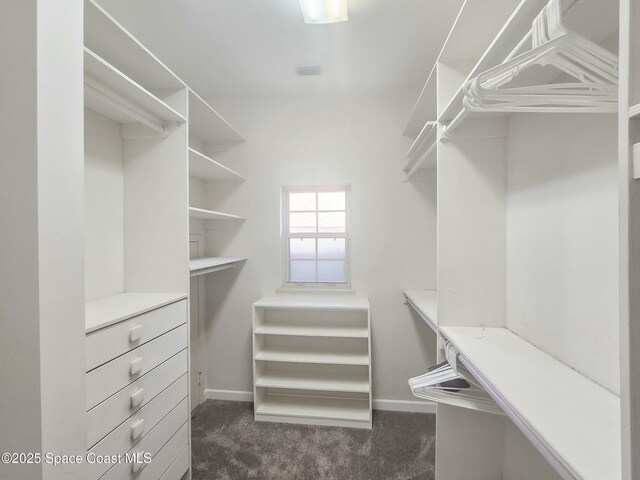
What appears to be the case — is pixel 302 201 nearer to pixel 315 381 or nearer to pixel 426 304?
pixel 426 304

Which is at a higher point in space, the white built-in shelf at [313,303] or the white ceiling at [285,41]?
the white ceiling at [285,41]

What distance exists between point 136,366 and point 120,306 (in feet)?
1.02

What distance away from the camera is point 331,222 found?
8.55 ft

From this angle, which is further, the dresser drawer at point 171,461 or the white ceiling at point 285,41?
the white ceiling at point 285,41

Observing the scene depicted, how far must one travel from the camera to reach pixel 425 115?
206cm

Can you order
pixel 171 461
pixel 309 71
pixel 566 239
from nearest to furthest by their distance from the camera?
pixel 566 239 < pixel 171 461 < pixel 309 71

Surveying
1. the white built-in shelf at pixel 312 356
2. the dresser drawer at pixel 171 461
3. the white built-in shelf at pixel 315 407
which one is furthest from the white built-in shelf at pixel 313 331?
the dresser drawer at pixel 171 461

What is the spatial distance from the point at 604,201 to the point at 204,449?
8.35ft

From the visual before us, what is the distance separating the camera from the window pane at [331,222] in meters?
2.59

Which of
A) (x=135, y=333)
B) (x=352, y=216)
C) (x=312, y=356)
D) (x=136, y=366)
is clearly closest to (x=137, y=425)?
(x=136, y=366)

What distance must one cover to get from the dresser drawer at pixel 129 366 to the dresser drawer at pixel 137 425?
18 centimetres

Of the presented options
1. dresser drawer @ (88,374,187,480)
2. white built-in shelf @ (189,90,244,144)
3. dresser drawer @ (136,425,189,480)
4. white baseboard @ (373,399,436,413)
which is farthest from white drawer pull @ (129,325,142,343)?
white baseboard @ (373,399,436,413)

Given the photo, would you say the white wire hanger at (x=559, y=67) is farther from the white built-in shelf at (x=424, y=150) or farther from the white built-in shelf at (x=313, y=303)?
the white built-in shelf at (x=313, y=303)

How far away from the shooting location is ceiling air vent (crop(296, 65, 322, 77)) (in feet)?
6.89
